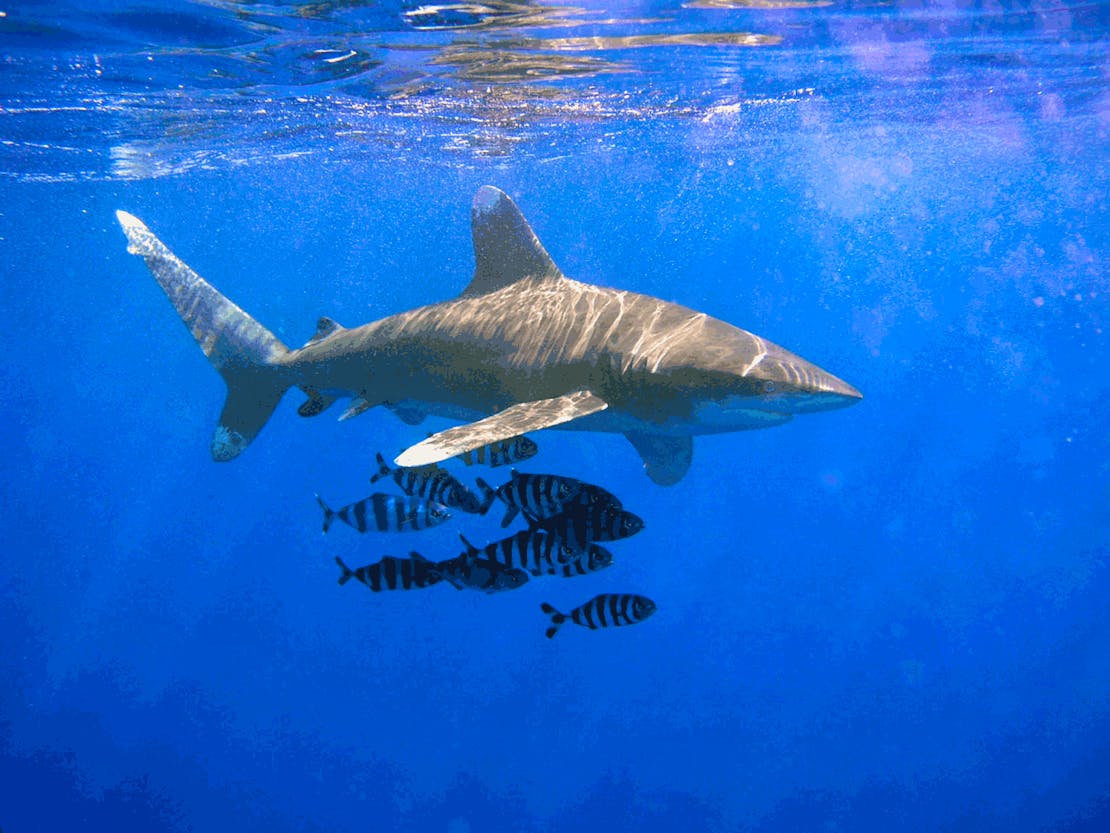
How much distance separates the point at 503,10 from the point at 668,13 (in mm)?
2910

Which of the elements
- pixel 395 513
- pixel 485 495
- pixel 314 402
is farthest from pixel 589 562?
pixel 314 402

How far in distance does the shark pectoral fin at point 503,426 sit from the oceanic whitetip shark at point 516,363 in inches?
0.6

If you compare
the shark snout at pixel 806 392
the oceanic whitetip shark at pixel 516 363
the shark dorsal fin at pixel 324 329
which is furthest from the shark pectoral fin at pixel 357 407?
the shark snout at pixel 806 392

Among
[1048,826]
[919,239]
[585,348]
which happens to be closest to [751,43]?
[585,348]

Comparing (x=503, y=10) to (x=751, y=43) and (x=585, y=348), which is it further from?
(x=585, y=348)

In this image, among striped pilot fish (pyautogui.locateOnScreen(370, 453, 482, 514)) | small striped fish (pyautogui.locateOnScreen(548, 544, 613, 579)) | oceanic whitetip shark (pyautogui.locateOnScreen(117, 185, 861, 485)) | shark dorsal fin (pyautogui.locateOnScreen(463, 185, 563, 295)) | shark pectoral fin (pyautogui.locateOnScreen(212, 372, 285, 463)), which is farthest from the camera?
shark pectoral fin (pyautogui.locateOnScreen(212, 372, 285, 463))

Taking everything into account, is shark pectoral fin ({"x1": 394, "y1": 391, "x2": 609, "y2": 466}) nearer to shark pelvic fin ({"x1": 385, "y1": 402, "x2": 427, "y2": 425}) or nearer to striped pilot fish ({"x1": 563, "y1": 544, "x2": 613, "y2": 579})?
striped pilot fish ({"x1": 563, "y1": 544, "x2": 613, "y2": 579})

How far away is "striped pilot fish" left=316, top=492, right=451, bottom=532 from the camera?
5496mm

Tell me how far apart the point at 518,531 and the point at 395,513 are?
1032 mm

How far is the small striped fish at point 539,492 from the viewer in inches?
197

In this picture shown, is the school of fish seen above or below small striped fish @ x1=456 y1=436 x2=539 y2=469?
below

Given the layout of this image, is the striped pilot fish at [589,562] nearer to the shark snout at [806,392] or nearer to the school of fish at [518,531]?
the school of fish at [518,531]

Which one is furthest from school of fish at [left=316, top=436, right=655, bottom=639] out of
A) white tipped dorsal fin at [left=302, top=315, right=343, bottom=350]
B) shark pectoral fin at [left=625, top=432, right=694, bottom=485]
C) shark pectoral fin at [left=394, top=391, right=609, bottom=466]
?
white tipped dorsal fin at [left=302, top=315, right=343, bottom=350]

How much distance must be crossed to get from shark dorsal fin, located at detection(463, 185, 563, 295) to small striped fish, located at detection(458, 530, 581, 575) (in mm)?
3061
